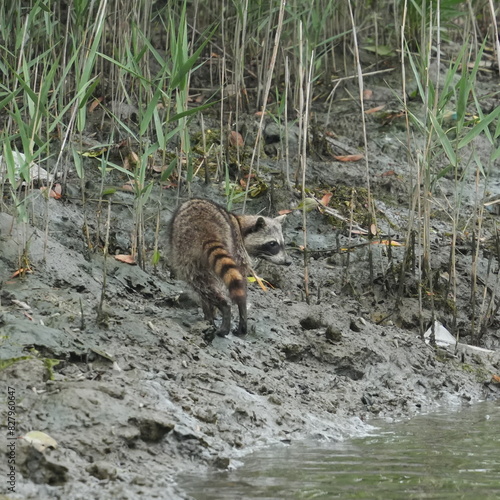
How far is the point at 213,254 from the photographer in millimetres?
6391

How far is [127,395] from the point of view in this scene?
191 inches

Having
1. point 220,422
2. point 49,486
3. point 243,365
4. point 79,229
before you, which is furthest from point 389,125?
point 49,486

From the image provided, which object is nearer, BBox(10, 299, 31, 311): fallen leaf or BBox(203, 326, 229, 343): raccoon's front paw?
BBox(10, 299, 31, 311): fallen leaf

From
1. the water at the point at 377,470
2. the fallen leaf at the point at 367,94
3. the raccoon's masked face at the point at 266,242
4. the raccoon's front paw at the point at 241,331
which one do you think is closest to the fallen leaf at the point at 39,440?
the water at the point at 377,470

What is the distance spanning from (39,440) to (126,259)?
316 centimetres

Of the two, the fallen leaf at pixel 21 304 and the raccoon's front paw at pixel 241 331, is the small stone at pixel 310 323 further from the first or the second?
the fallen leaf at pixel 21 304

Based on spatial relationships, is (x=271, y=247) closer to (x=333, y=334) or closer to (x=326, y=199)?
(x=333, y=334)

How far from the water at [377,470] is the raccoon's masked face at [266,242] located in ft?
7.08

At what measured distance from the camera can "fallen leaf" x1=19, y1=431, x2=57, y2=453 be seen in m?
4.19

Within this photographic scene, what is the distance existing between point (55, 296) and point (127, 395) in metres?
1.48

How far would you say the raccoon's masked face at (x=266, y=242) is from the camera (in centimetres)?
750

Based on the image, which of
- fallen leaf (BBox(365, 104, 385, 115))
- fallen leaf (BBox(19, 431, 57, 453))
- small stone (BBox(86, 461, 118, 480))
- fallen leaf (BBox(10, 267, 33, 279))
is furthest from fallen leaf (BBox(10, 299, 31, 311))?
fallen leaf (BBox(365, 104, 385, 115))

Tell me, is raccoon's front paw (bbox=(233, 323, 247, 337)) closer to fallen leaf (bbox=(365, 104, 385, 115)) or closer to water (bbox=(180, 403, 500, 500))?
water (bbox=(180, 403, 500, 500))

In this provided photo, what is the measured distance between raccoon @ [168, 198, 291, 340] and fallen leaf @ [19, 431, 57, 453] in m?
2.13
